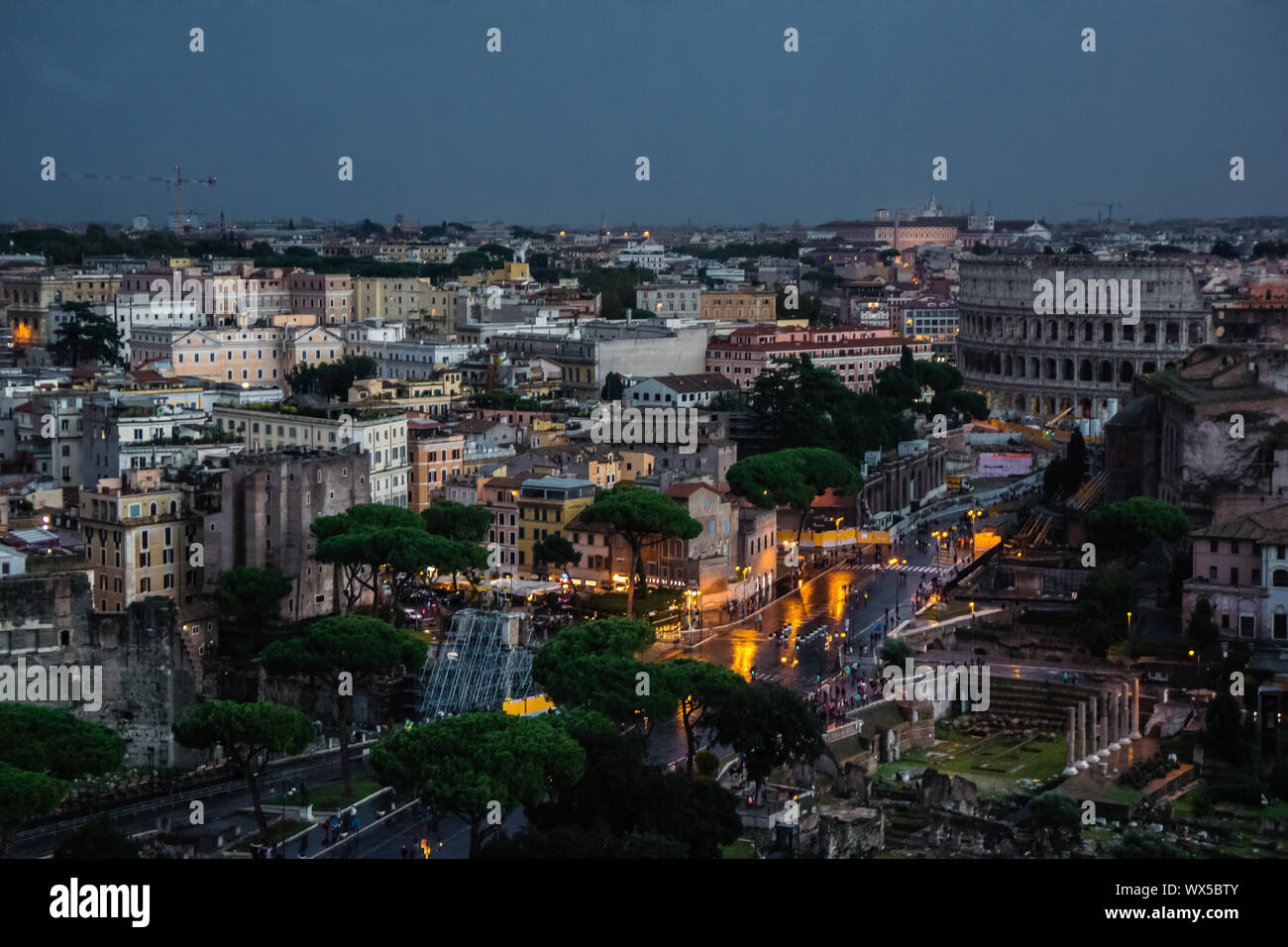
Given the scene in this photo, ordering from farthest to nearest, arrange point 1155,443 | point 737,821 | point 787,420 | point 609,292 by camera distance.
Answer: point 609,292
point 787,420
point 1155,443
point 737,821

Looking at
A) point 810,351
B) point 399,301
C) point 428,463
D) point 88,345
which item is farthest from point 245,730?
point 399,301

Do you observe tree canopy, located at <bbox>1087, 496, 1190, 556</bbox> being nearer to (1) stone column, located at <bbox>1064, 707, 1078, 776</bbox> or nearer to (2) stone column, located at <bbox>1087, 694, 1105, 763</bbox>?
(2) stone column, located at <bbox>1087, 694, 1105, 763</bbox>

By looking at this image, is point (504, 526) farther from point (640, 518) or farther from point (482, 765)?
point (482, 765)

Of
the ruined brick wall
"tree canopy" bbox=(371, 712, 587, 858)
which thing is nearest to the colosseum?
the ruined brick wall
